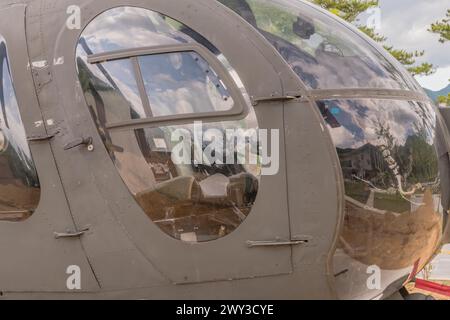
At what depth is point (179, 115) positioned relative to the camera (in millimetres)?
3164

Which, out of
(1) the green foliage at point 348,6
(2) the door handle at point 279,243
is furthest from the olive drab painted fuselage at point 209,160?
(1) the green foliage at point 348,6

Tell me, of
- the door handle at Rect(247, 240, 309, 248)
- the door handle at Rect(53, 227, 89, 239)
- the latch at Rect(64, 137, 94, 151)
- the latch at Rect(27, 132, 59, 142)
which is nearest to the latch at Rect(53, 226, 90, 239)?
the door handle at Rect(53, 227, 89, 239)

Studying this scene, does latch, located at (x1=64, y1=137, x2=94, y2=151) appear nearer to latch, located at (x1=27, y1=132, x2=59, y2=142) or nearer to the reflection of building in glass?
latch, located at (x1=27, y1=132, x2=59, y2=142)

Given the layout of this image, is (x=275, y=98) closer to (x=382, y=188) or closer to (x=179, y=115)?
(x=179, y=115)

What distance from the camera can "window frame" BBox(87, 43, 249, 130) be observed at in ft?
10.2

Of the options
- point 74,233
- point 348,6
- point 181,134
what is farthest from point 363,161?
point 348,6

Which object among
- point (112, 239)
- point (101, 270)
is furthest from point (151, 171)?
point (101, 270)

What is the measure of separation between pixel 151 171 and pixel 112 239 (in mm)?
474

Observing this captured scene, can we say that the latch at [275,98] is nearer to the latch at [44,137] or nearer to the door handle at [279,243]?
the door handle at [279,243]

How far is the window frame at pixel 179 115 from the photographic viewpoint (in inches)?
122

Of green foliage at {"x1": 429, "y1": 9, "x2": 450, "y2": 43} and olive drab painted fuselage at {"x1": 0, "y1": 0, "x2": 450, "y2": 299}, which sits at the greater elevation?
green foliage at {"x1": 429, "y1": 9, "x2": 450, "y2": 43}
